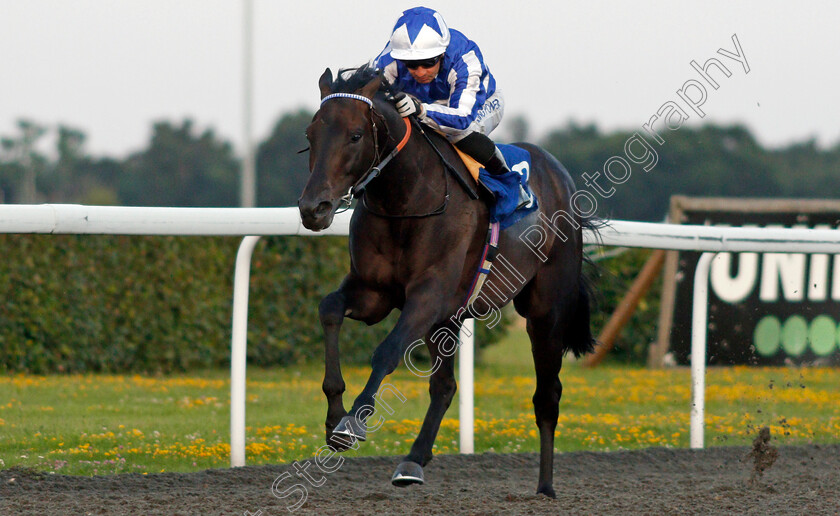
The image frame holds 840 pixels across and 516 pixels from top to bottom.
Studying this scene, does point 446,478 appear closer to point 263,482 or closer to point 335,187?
point 263,482

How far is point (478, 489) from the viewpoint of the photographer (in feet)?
14.0

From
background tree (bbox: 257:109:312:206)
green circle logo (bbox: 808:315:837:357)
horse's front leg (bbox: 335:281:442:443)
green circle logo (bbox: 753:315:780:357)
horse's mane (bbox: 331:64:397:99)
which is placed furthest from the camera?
background tree (bbox: 257:109:312:206)

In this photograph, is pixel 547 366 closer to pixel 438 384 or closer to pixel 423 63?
pixel 438 384

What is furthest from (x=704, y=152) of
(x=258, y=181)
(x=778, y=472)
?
(x=778, y=472)

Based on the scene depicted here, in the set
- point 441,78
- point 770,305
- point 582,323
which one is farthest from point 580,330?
point 770,305

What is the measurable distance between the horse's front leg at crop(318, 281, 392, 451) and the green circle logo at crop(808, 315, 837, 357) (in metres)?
5.79

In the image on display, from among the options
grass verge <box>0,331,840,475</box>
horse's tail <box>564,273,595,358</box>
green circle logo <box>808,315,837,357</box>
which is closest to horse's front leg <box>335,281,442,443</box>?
horse's tail <box>564,273,595,358</box>

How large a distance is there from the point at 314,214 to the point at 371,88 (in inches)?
21.3

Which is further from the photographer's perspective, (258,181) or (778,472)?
(258,181)

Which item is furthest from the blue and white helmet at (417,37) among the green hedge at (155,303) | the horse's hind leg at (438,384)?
the green hedge at (155,303)

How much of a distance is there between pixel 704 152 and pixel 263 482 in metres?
40.2

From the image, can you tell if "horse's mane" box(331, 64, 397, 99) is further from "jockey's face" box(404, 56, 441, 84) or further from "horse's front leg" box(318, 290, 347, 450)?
"horse's front leg" box(318, 290, 347, 450)

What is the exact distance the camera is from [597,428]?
638cm

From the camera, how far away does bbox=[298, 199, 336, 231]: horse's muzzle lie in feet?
10.2
